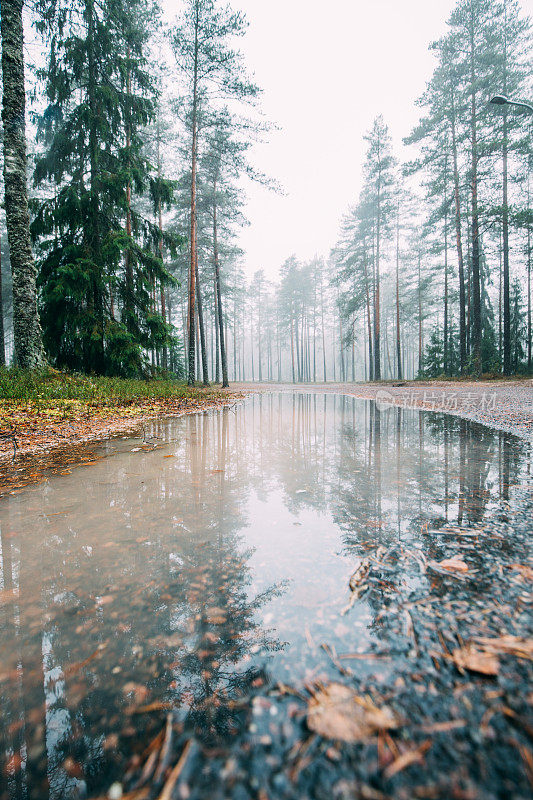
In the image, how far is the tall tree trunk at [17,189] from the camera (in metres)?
7.82

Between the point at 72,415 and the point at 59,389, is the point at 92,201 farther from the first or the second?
the point at 72,415

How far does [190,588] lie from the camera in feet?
5.28

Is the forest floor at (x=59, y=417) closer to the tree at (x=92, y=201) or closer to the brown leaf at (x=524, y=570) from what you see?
the tree at (x=92, y=201)

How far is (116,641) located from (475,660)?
126 cm

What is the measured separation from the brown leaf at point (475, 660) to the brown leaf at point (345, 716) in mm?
312

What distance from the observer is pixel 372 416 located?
7.89m

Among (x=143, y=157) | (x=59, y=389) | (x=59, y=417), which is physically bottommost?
(x=59, y=417)

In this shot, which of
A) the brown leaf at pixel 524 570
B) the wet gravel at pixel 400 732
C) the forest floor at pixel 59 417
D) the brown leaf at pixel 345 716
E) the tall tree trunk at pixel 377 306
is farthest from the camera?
the tall tree trunk at pixel 377 306

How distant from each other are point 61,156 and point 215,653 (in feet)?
51.8

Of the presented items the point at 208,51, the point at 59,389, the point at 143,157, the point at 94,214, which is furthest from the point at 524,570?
the point at 208,51

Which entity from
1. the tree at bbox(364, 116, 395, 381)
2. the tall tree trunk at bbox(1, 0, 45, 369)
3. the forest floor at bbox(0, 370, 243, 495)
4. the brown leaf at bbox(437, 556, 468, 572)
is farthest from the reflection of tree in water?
the tree at bbox(364, 116, 395, 381)

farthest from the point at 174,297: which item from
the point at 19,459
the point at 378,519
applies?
the point at 378,519

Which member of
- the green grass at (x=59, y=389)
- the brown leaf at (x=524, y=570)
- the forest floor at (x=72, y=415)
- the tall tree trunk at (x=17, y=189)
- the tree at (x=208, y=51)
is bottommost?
the brown leaf at (x=524, y=570)

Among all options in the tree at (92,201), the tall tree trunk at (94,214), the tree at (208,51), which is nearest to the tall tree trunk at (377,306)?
the tree at (208,51)
